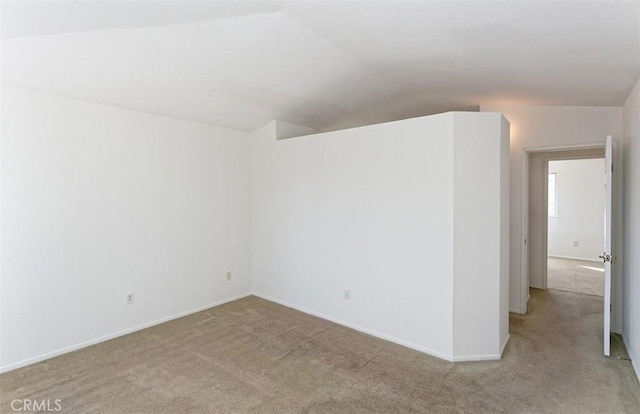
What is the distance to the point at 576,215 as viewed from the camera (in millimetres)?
7496

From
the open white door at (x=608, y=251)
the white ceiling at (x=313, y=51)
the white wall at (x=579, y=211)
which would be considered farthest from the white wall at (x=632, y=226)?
the white wall at (x=579, y=211)

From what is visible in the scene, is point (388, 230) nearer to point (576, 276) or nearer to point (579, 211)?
point (576, 276)

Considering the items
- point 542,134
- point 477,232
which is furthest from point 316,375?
point 542,134

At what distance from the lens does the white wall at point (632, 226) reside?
2.81 m

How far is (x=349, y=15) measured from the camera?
2.42 metres

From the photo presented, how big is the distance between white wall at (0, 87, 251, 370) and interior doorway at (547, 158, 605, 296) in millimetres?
6587

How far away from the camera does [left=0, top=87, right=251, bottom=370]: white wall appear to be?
298cm

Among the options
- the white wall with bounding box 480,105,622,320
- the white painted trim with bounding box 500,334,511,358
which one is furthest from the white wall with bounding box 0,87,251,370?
the white wall with bounding box 480,105,622,320

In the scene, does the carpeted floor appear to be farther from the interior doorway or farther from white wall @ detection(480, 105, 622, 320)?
the interior doorway

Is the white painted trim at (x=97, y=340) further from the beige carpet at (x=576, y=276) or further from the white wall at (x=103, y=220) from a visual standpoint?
the beige carpet at (x=576, y=276)

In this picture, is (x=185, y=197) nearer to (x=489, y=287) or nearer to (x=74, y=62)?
(x=74, y=62)

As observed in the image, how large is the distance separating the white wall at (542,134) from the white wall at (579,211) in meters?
4.36

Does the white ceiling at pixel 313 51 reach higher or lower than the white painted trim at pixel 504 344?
higher

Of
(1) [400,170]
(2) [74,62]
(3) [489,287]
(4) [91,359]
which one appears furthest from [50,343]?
(3) [489,287]
